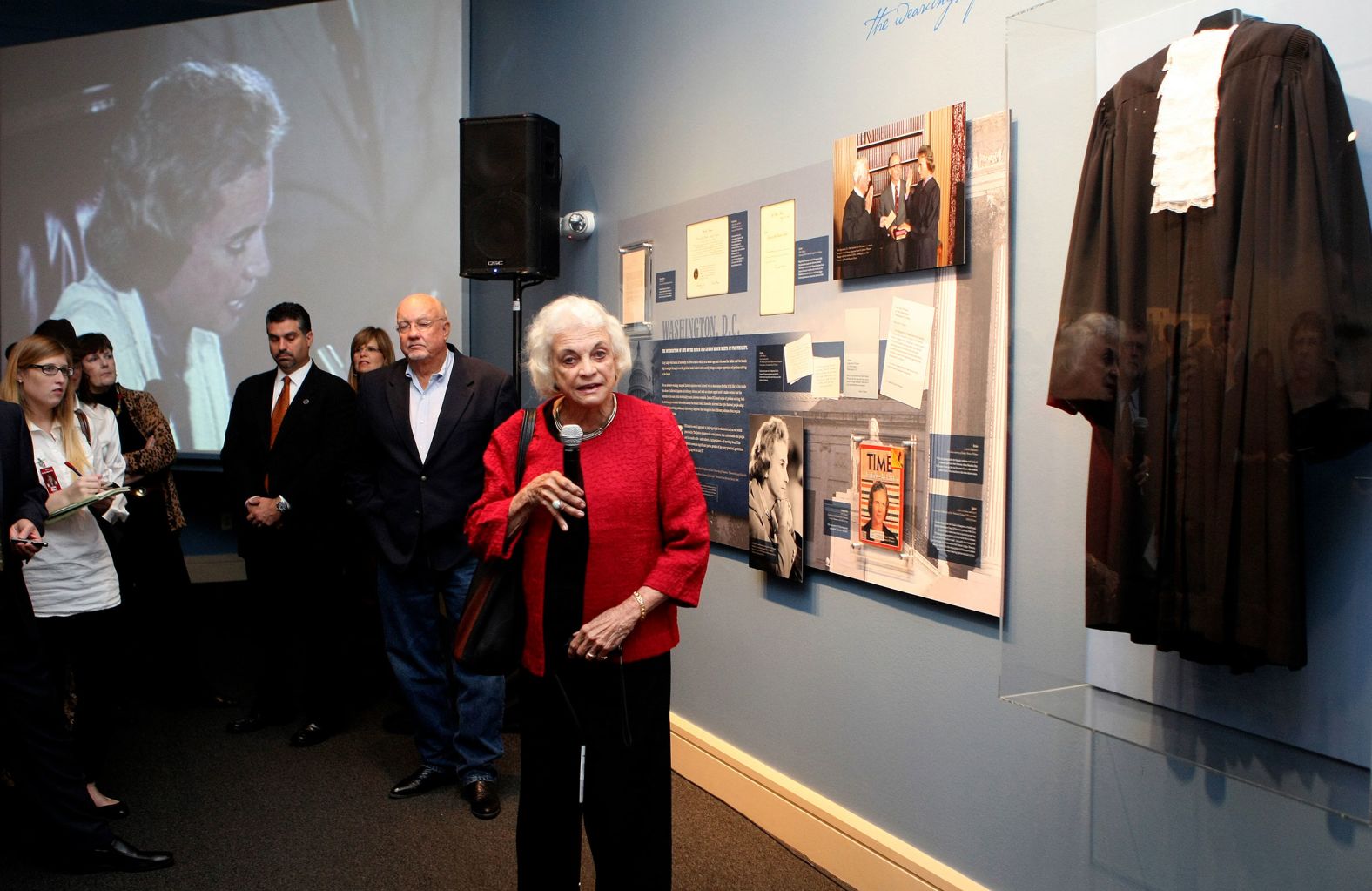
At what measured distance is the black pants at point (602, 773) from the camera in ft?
6.08

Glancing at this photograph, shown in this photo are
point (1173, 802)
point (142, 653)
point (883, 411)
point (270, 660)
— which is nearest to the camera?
point (1173, 802)

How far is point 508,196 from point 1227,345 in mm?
3012

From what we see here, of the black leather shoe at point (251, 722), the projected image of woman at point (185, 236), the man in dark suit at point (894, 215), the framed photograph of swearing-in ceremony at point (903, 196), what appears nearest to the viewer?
the framed photograph of swearing-in ceremony at point (903, 196)

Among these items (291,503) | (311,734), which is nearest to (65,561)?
(291,503)

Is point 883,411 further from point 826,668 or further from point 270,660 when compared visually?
point 270,660

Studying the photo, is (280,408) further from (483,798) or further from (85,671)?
(483,798)

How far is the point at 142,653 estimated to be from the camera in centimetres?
439

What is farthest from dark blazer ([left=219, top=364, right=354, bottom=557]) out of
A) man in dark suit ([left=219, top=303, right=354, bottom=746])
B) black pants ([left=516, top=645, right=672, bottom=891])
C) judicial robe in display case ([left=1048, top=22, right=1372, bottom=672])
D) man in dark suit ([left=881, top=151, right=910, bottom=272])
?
judicial robe in display case ([left=1048, top=22, right=1372, bottom=672])

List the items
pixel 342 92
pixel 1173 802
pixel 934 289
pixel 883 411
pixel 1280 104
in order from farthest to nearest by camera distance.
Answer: pixel 342 92, pixel 883 411, pixel 934 289, pixel 1173 802, pixel 1280 104

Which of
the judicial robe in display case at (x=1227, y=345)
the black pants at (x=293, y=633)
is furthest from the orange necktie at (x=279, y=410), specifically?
the judicial robe in display case at (x=1227, y=345)

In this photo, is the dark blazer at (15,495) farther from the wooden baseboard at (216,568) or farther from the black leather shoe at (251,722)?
the wooden baseboard at (216,568)

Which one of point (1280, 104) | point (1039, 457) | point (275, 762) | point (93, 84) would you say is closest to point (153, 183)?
point (93, 84)

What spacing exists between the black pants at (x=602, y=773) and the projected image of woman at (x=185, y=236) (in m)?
4.22

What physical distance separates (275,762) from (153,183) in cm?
359
